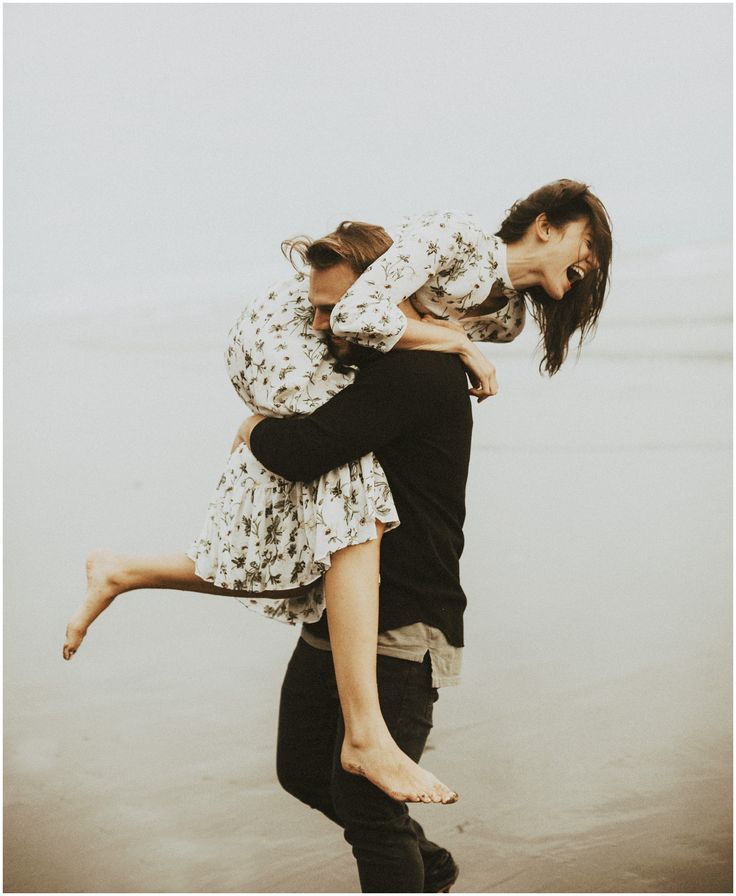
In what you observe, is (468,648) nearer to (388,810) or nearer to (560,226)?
(388,810)

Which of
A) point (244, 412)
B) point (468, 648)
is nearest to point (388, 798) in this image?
point (468, 648)

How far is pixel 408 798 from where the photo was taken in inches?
49.8

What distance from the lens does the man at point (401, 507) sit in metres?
1.27

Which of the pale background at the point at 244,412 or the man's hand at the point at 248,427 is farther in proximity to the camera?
the pale background at the point at 244,412

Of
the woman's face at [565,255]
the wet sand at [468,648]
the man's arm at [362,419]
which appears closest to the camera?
the man's arm at [362,419]

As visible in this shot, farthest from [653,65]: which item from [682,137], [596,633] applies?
[596,633]

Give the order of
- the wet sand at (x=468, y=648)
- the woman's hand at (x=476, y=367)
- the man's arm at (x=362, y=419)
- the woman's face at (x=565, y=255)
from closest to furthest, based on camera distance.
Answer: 1. the man's arm at (x=362, y=419)
2. the woman's hand at (x=476, y=367)
3. the woman's face at (x=565, y=255)
4. the wet sand at (x=468, y=648)

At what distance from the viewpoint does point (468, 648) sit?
2.53 metres

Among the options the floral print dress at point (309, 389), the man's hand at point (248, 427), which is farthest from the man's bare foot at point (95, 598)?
the man's hand at point (248, 427)

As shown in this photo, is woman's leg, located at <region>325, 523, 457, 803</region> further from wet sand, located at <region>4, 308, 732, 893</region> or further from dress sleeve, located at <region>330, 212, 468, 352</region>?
wet sand, located at <region>4, 308, 732, 893</region>

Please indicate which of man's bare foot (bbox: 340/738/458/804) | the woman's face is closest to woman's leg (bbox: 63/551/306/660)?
man's bare foot (bbox: 340/738/458/804)

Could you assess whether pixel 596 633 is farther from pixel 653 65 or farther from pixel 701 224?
pixel 653 65

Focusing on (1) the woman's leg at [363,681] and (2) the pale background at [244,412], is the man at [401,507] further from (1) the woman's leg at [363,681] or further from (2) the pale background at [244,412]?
(2) the pale background at [244,412]

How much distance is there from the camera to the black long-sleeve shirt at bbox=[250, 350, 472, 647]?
4.14ft
